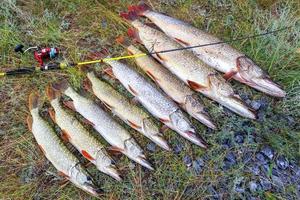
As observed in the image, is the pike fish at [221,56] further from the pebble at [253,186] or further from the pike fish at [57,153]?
the pike fish at [57,153]

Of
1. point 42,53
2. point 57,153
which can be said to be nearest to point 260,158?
point 57,153

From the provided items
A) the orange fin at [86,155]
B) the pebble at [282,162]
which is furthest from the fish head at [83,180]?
the pebble at [282,162]

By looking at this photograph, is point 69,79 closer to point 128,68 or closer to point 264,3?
point 128,68

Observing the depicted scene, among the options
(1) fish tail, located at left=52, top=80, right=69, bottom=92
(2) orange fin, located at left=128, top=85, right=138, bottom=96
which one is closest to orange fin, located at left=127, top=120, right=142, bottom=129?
(2) orange fin, located at left=128, top=85, right=138, bottom=96

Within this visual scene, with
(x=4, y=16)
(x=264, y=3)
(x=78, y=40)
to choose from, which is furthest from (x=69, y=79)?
(x=264, y=3)

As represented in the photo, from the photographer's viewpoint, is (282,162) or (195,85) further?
(195,85)

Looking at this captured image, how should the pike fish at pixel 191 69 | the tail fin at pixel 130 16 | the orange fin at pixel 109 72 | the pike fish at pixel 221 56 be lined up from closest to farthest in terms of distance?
the pike fish at pixel 191 69 < the pike fish at pixel 221 56 < the orange fin at pixel 109 72 < the tail fin at pixel 130 16

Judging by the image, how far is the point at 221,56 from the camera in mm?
3904

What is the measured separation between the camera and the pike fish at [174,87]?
144 inches

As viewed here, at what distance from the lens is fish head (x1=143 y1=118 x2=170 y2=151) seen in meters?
3.55

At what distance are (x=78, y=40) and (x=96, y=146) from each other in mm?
1228

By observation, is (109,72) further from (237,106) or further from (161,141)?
(237,106)

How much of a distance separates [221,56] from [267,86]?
0.48m

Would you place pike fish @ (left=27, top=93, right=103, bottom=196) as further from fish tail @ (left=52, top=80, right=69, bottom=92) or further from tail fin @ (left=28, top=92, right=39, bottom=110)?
fish tail @ (left=52, top=80, right=69, bottom=92)
